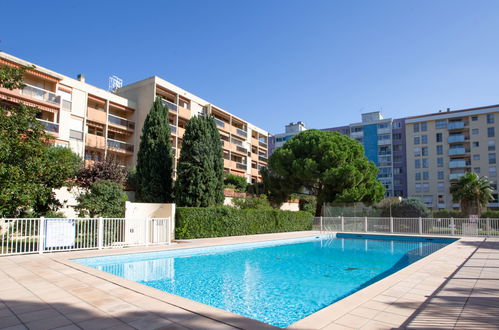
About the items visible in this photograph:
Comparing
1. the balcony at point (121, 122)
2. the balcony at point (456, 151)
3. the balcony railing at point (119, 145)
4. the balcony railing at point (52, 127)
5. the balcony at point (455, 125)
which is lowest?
the balcony railing at point (119, 145)

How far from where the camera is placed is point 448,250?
41.4 ft

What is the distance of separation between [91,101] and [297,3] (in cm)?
2190

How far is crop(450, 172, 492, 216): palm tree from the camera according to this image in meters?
29.9

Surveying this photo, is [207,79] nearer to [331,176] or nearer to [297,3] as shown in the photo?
[297,3]

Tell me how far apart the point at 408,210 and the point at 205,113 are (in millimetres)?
23333

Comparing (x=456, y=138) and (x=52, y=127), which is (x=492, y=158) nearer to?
(x=456, y=138)

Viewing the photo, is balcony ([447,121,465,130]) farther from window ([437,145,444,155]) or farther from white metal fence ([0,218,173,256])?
white metal fence ([0,218,173,256])

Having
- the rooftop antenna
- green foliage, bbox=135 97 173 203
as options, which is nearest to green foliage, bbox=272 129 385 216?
green foliage, bbox=135 97 173 203

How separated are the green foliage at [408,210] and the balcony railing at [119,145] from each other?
71.1ft

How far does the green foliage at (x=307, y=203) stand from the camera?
105 ft

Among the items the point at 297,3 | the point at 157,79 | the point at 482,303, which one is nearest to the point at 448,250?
the point at 482,303

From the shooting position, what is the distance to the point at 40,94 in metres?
24.1

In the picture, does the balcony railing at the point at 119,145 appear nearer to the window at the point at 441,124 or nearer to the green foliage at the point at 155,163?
the green foliage at the point at 155,163

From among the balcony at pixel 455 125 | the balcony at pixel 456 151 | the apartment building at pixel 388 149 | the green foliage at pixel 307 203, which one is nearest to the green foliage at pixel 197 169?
the green foliage at pixel 307 203
